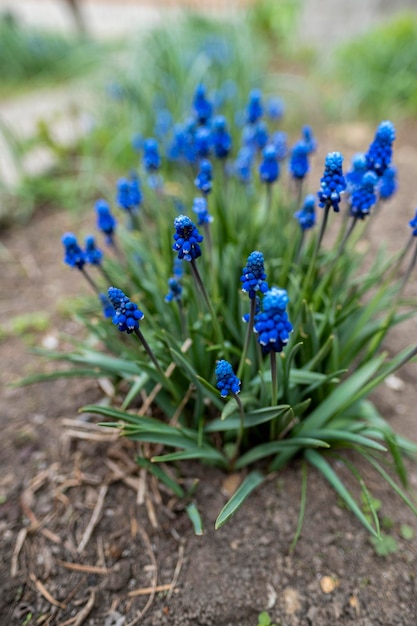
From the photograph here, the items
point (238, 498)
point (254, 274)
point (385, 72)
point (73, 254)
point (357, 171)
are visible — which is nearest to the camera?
point (254, 274)

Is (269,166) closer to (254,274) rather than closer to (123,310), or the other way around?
(254,274)

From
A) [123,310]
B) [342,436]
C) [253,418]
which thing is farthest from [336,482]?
[123,310]

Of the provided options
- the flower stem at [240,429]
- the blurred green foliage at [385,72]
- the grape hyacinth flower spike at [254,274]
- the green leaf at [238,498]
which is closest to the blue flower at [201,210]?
the grape hyacinth flower spike at [254,274]

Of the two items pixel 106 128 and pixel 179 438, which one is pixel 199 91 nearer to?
pixel 179 438

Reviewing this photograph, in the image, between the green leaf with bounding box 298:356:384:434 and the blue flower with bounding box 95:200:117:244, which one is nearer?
the green leaf with bounding box 298:356:384:434

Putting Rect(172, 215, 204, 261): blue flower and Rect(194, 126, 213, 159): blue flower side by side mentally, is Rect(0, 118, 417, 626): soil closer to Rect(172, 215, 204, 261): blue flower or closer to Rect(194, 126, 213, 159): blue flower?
Rect(172, 215, 204, 261): blue flower

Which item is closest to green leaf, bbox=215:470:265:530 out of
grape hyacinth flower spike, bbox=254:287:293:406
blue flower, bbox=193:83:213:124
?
grape hyacinth flower spike, bbox=254:287:293:406
